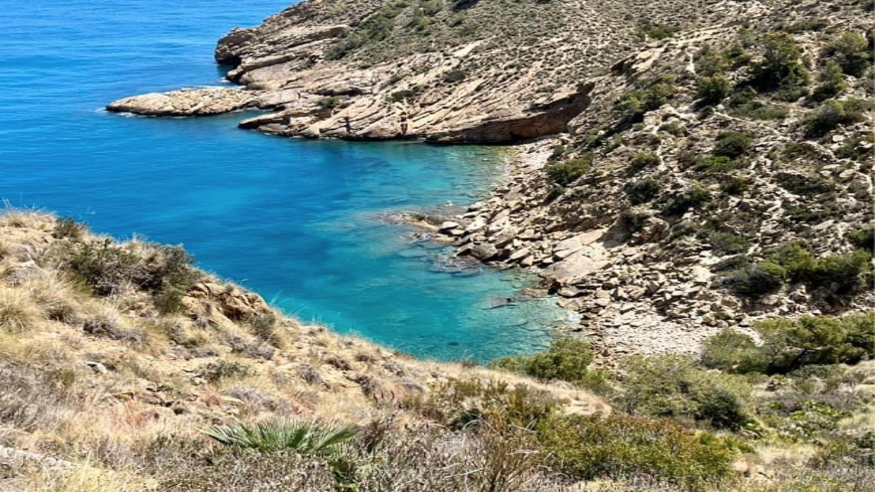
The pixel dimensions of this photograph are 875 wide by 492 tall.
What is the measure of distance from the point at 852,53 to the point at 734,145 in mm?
6079

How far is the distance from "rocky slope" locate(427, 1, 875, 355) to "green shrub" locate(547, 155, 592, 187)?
2.8 inches

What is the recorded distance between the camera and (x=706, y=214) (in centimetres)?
2516

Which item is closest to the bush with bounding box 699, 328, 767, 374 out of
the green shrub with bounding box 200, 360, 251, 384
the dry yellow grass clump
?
the dry yellow grass clump

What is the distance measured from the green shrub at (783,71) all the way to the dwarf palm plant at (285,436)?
2729 centimetres

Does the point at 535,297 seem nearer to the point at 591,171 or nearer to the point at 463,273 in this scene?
the point at 463,273

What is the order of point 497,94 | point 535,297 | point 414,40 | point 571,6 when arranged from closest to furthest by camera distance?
point 535,297 < point 497,94 < point 571,6 < point 414,40

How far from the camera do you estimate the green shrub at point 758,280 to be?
69.7 feet

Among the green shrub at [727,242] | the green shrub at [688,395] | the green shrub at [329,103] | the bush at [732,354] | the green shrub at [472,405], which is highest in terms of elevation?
the green shrub at [329,103]

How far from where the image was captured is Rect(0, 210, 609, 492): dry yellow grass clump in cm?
556

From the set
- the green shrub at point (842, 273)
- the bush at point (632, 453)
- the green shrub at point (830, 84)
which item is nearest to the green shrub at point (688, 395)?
the bush at point (632, 453)

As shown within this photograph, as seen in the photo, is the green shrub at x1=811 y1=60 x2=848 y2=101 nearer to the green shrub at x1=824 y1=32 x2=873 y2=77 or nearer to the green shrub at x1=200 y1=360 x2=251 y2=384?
the green shrub at x1=824 y1=32 x2=873 y2=77

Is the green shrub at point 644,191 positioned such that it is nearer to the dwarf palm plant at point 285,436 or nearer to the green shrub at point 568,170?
the green shrub at point 568,170

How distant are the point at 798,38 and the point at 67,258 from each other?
96.6ft

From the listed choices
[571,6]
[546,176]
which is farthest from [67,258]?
[571,6]
